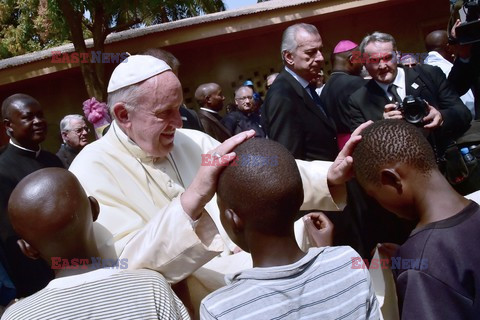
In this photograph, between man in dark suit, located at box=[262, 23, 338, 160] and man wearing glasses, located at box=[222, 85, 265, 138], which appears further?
man wearing glasses, located at box=[222, 85, 265, 138]

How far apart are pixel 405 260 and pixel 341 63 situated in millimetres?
4145

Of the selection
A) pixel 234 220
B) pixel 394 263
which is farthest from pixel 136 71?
pixel 394 263

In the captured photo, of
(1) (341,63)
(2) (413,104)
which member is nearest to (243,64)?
(1) (341,63)

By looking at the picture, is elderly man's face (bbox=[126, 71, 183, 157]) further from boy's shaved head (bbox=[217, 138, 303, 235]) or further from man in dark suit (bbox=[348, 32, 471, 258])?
man in dark suit (bbox=[348, 32, 471, 258])

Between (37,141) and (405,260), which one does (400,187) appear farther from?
(37,141)

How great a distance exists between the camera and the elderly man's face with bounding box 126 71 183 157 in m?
2.68

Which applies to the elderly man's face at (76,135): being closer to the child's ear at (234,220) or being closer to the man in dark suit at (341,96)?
the man in dark suit at (341,96)

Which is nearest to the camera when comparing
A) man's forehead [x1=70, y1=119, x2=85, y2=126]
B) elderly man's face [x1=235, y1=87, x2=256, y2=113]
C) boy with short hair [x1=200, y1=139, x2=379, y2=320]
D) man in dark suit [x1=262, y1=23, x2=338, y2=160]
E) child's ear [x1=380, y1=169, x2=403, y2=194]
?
boy with short hair [x1=200, y1=139, x2=379, y2=320]

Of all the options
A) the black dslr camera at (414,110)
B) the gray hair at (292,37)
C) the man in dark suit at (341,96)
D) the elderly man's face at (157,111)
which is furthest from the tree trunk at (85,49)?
the elderly man's face at (157,111)

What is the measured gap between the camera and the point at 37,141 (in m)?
4.59

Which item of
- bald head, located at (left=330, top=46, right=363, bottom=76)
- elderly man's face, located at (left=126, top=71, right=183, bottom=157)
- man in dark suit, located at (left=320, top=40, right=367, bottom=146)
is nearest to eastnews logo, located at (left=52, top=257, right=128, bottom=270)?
elderly man's face, located at (left=126, top=71, right=183, bottom=157)

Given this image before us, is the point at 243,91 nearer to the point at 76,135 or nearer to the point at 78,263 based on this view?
the point at 76,135

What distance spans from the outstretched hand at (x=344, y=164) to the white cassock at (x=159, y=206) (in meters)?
0.04

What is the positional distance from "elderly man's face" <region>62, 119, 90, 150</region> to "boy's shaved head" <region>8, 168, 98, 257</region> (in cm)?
460
